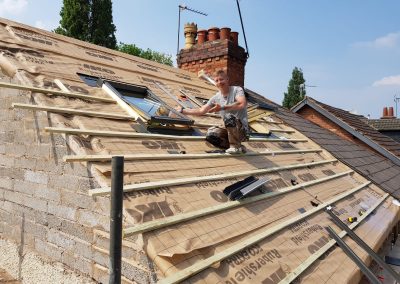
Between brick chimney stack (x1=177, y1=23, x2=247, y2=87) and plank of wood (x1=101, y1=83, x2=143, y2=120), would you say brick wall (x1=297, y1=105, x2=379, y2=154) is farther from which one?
plank of wood (x1=101, y1=83, x2=143, y2=120)

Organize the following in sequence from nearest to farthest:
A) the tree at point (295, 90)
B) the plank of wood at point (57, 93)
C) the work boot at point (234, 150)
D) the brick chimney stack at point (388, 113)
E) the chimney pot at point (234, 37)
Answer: the plank of wood at point (57, 93) → the work boot at point (234, 150) → the chimney pot at point (234, 37) → the brick chimney stack at point (388, 113) → the tree at point (295, 90)

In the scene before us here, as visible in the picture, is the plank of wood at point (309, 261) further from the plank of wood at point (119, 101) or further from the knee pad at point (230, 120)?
the plank of wood at point (119, 101)

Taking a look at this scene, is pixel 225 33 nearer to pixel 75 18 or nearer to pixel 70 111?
pixel 70 111

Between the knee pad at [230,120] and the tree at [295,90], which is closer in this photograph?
the knee pad at [230,120]

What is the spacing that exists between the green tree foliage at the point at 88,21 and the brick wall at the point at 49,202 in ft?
73.9

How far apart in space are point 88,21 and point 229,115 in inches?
923

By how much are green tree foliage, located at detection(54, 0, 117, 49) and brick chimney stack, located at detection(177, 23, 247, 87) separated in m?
17.5

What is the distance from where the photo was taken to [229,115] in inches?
173

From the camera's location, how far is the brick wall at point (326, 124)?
12369mm

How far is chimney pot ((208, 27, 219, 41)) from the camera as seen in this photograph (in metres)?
9.10

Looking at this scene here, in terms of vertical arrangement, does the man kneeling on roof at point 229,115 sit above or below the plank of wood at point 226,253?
above

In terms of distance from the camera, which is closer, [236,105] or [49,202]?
[49,202]

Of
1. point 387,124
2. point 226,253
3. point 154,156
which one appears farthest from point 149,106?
point 387,124

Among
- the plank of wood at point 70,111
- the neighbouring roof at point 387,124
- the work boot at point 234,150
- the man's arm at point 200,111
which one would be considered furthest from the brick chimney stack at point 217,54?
the neighbouring roof at point 387,124
